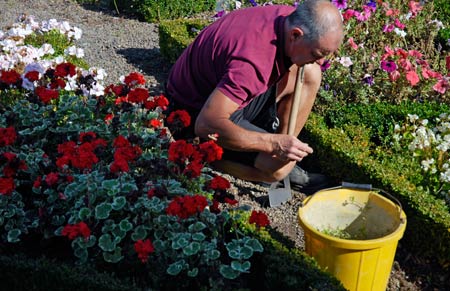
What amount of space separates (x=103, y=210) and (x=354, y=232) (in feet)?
4.50

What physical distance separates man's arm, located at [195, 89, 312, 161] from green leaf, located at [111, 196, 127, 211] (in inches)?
27.2

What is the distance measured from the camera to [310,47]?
3564mm

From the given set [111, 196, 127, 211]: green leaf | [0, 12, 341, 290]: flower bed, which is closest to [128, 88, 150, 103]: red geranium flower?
[0, 12, 341, 290]: flower bed

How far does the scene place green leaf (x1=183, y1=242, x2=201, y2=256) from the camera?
2.97 m

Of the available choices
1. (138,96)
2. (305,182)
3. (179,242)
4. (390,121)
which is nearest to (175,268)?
(179,242)

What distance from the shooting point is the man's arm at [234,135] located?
3584 millimetres

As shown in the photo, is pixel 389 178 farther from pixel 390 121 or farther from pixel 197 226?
pixel 197 226

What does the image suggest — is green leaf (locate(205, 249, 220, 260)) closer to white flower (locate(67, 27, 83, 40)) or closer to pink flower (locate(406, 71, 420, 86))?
pink flower (locate(406, 71, 420, 86))

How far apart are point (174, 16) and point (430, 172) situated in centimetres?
478

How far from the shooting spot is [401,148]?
4.98 m

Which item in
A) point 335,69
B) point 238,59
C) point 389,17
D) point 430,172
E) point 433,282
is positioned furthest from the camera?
point 389,17

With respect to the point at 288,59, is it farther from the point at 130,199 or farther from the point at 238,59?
the point at 130,199

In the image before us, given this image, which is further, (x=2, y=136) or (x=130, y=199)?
(x=2, y=136)

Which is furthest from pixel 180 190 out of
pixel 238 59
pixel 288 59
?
pixel 288 59
